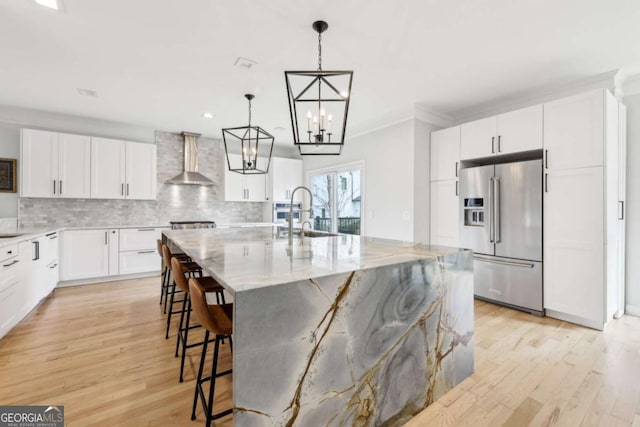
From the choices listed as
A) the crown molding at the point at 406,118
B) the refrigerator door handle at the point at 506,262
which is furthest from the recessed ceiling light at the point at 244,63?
the refrigerator door handle at the point at 506,262

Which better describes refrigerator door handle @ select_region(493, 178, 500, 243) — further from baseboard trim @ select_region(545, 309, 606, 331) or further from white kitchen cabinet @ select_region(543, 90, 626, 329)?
baseboard trim @ select_region(545, 309, 606, 331)

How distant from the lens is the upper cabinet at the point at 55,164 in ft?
13.7

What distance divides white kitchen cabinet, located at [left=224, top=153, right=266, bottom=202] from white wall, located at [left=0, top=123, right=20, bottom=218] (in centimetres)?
302

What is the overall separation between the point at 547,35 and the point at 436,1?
115cm

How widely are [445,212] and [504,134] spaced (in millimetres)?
1207

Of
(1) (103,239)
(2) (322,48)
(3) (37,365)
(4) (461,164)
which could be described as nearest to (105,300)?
(1) (103,239)

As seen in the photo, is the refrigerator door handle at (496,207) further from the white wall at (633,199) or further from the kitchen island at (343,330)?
the kitchen island at (343,330)

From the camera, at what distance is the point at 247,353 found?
3.70ft

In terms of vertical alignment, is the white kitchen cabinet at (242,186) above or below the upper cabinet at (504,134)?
below

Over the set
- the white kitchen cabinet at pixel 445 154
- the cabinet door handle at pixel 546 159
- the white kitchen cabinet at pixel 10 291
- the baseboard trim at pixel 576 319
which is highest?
the white kitchen cabinet at pixel 445 154

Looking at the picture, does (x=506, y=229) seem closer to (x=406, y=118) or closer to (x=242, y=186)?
(x=406, y=118)

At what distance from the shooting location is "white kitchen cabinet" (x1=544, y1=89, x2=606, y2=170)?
2.83 metres

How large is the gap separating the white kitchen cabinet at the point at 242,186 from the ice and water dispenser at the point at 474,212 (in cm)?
403

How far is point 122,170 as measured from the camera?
482 cm
